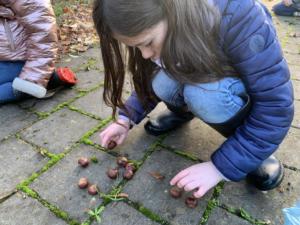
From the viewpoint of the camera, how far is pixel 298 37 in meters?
3.58

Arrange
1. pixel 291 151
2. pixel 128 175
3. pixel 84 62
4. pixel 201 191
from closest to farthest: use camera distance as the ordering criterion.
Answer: pixel 201 191, pixel 128 175, pixel 291 151, pixel 84 62

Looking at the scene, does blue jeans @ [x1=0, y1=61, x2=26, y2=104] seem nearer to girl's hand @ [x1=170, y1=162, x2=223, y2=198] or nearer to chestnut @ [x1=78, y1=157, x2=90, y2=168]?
chestnut @ [x1=78, y1=157, x2=90, y2=168]

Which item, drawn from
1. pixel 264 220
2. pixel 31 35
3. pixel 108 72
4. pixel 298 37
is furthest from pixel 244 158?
pixel 298 37

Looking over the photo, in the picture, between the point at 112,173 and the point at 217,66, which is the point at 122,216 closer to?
the point at 112,173

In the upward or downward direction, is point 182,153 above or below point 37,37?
below

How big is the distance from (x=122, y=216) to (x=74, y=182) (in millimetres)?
331

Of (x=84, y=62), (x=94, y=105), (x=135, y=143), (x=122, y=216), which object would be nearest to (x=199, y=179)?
(x=122, y=216)

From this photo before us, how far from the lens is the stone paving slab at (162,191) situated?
59.9 inches

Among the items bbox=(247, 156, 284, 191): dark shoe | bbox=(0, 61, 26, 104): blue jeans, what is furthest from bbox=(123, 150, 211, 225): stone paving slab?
bbox=(0, 61, 26, 104): blue jeans

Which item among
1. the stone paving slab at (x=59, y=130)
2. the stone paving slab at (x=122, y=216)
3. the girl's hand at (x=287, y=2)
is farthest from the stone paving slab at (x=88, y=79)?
the girl's hand at (x=287, y=2)

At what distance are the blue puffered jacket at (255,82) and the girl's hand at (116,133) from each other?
1.90ft

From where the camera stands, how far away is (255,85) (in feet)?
4.49

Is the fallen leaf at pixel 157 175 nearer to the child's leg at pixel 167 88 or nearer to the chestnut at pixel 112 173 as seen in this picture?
the chestnut at pixel 112 173

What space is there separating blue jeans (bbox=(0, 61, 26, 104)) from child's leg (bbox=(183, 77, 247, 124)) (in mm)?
1402
